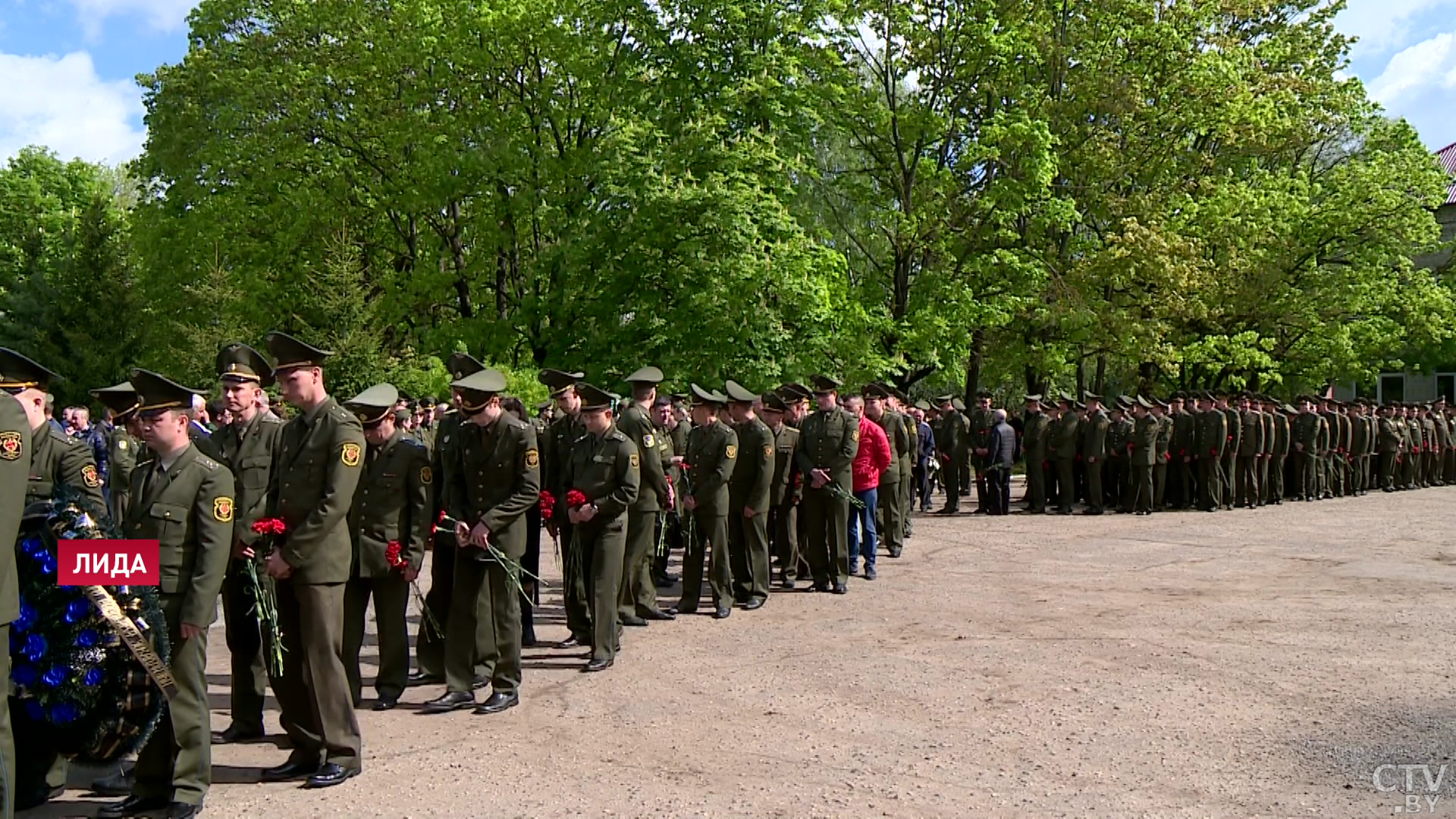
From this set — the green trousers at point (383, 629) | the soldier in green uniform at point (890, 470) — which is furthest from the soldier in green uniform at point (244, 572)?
the soldier in green uniform at point (890, 470)

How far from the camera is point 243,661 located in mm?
7109

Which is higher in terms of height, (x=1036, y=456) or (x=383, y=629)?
(x=1036, y=456)

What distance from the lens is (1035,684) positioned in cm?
810

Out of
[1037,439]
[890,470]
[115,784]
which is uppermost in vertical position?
[1037,439]

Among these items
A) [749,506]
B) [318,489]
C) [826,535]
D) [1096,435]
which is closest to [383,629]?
[318,489]

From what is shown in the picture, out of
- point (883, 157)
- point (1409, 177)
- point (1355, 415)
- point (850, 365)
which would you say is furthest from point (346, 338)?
point (1409, 177)

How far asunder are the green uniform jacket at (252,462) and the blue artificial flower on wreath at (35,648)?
1253mm

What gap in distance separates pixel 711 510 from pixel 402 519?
390cm

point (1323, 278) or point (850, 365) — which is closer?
point (850, 365)

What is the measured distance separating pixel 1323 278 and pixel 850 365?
15162mm

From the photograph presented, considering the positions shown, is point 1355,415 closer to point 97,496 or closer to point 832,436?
point 832,436

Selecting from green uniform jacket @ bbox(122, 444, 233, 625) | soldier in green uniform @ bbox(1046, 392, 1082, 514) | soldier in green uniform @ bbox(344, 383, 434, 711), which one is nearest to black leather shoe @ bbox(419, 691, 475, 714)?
soldier in green uniform @ bbox(344, 383, 434, 711)

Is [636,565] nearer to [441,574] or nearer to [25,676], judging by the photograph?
[441,574]

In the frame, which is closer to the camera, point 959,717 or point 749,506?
point 959,717
